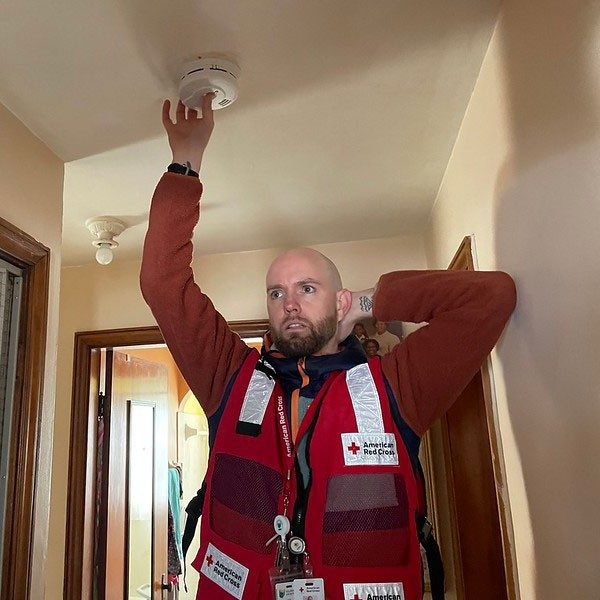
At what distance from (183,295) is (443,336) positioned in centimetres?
55

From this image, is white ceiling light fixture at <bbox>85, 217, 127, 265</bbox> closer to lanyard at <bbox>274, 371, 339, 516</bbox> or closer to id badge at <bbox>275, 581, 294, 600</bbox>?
lanyard at <bbox>274, 371, 339, 516</bbox>

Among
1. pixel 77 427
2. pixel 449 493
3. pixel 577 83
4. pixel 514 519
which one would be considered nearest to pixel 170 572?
pixel 77 427

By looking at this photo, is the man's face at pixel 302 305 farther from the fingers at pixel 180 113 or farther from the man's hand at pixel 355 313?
the fingers at pixel 180 113

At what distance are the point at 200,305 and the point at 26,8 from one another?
65cm

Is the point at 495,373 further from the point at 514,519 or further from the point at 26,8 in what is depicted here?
the point at 26,8

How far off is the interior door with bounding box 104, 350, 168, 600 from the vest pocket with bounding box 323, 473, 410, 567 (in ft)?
5.60

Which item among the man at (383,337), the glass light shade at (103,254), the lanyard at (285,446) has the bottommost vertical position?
the lanyard at (285,446)

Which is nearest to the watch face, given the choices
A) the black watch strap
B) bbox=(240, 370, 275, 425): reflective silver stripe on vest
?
the black watch strap

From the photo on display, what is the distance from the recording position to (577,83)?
30.0 inches

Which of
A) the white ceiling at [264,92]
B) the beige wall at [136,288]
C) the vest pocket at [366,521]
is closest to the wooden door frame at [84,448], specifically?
the beige wall at [136,288]

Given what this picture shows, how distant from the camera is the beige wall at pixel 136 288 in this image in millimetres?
2369

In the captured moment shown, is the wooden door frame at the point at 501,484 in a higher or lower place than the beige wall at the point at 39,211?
lower

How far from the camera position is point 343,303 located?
52.7 inches

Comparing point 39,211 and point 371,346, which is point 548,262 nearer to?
point 39,211
